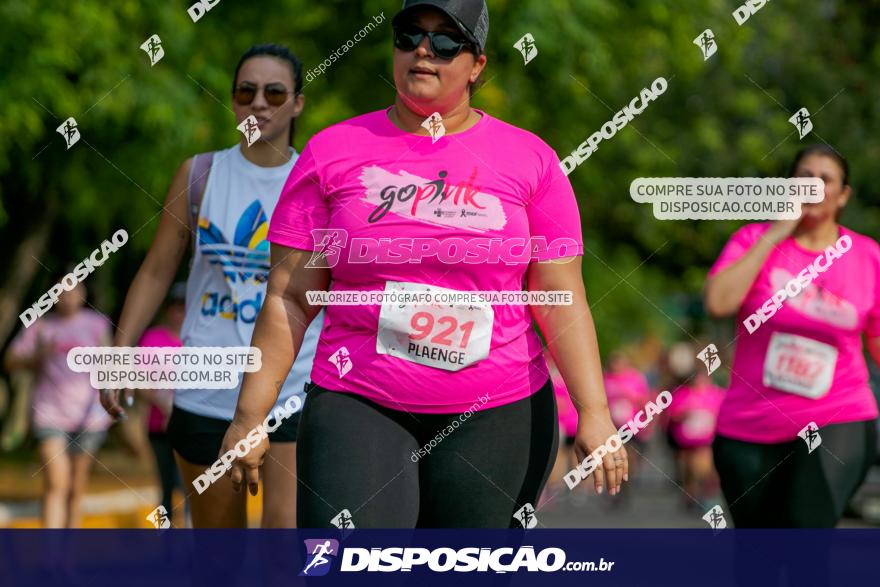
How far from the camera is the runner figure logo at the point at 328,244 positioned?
4039 millimetres

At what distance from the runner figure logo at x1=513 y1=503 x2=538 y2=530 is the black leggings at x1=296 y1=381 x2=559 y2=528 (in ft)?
0.14

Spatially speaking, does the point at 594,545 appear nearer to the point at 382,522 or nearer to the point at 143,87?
the point at 382,522

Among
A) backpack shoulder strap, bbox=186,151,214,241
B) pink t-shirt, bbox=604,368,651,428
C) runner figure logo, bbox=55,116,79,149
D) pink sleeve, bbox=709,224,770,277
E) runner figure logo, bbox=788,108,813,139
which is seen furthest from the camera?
pink t-shirt, bbox=604,368,651,428

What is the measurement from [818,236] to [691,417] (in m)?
11.4

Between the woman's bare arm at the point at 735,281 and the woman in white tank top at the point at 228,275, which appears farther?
the woman's bare arm at the point at 735,281

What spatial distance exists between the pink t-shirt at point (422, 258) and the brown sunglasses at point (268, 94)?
4.14ft

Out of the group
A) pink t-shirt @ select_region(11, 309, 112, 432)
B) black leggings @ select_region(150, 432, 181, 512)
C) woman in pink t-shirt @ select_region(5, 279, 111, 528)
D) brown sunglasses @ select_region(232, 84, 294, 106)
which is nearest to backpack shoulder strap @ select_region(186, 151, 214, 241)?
brown sunglasses @ select_region(232, 84, 294, 106)

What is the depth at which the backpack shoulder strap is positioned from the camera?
17.2 ft

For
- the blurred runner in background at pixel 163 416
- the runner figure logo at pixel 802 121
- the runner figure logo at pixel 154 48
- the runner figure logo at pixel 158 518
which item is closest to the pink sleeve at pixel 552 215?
the runner figure logo at pixel 158 518

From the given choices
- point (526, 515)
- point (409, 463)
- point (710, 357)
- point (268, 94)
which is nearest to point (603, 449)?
point (526, 515)

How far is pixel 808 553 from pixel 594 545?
0.73m

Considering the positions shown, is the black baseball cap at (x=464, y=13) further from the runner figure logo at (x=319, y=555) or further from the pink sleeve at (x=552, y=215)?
the runner figure logo at (x=319, y=555)

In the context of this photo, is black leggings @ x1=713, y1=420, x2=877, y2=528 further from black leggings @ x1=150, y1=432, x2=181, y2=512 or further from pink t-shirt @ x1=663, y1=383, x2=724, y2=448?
pink t-shirt @ x1=663, y1=383, x2=724, y2=448

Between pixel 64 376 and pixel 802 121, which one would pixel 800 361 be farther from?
pixel 64 376
